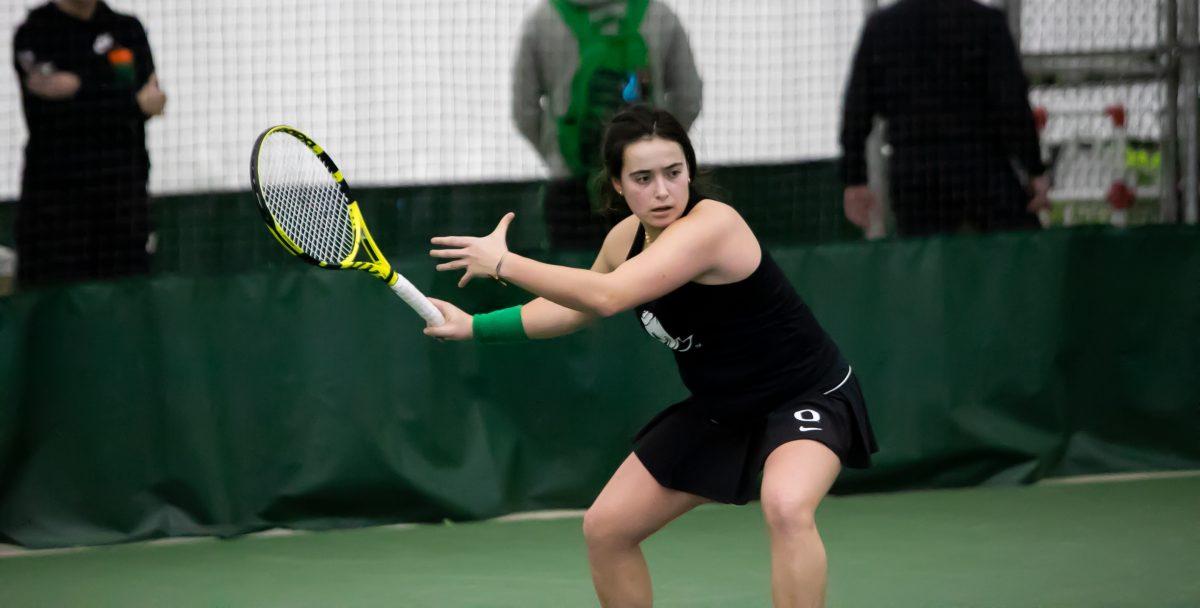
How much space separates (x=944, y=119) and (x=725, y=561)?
2.16m

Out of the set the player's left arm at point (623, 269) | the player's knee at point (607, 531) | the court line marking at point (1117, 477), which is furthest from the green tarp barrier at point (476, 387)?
the player's left arm at point (623, 269)

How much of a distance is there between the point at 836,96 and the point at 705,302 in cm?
260

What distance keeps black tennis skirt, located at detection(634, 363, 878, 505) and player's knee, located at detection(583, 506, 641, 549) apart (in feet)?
0.48

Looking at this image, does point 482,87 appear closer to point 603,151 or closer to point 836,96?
point 836,96

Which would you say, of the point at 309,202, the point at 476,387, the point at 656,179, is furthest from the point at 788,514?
the point at 476,387

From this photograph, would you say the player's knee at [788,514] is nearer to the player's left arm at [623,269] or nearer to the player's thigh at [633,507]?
the player's thigh at [633,507]

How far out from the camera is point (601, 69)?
592cm

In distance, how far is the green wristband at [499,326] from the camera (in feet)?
12.2

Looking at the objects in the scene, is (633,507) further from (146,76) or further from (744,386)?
(146,76)

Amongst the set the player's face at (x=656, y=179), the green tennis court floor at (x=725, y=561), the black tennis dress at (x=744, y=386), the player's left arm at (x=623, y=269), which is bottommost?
the green tennis court floor at (x=725, y=561)

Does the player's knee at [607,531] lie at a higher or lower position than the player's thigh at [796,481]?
lower

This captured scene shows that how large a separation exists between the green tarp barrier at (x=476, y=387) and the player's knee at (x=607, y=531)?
7.12 ft

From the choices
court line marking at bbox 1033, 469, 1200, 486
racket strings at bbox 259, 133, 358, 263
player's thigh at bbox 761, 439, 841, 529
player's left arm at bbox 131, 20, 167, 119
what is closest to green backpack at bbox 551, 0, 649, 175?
player's left arm at bbox 131, 20, 167, 119

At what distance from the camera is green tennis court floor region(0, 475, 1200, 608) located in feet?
15.4
